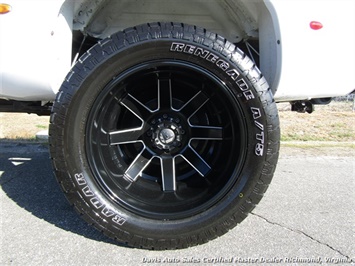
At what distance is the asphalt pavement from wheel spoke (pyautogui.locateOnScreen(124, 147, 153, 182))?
0.46 m

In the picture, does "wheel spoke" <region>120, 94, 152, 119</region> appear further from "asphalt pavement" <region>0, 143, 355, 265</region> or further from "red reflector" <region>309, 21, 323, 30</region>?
"red reflector" <region>309, 21, 323, 30</region>

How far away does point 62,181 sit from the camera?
1.99 m

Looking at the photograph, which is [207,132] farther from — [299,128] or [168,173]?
[299,128]

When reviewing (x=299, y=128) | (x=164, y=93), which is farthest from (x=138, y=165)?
(x=299, y=128)

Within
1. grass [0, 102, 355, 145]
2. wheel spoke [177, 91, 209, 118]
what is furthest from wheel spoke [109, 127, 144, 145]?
grass [0, 102, 355, 145]

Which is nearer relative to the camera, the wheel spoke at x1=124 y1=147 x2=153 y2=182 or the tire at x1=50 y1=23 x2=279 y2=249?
the tire at x1=50 y1=23 x2=279 y2=249

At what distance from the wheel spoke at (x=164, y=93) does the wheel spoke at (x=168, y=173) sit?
393 millimetres

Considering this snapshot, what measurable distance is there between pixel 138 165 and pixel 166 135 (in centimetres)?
32

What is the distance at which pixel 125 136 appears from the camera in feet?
7.61

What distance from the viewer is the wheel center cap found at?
230 cm

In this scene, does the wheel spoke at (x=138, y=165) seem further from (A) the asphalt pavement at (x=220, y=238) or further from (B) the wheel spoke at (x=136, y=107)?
(A) the asphalt pavement at (x=220, y=238)

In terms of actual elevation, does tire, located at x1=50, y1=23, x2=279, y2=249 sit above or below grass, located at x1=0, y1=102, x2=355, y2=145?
above

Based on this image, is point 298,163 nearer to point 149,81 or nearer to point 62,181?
point 149,81


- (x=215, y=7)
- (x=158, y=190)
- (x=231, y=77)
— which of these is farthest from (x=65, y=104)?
(x=215, y=7)
